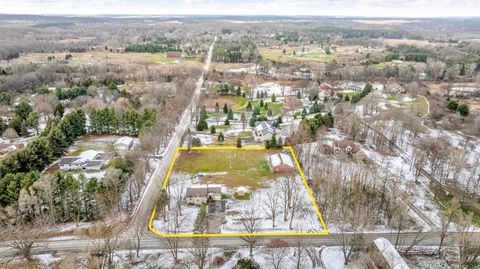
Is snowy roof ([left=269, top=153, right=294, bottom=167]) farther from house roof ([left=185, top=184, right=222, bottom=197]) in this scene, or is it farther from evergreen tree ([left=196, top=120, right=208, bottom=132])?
evergreen tree ([left=196, top=120, right=208, bottom=132])

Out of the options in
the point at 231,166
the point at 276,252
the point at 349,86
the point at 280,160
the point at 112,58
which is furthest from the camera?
the point at 112,58

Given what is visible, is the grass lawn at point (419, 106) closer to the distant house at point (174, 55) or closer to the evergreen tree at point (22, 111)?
the evergreen tree at point (22, 111)

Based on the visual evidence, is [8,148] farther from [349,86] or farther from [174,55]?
[174,55]

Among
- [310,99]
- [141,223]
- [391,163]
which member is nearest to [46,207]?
[141,223]

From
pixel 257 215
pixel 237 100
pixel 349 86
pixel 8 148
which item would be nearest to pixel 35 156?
pixel 8 148

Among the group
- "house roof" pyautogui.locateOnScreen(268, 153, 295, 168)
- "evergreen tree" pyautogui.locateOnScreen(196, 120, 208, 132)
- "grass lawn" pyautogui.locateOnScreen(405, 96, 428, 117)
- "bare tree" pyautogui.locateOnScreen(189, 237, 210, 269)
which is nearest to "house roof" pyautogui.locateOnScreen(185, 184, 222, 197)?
"bare tree" pyautogui.locateOnScreen(189, 237, 210, 269)

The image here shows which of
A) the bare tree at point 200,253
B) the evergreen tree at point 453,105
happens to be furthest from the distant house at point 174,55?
the bare tree at point 200,253
